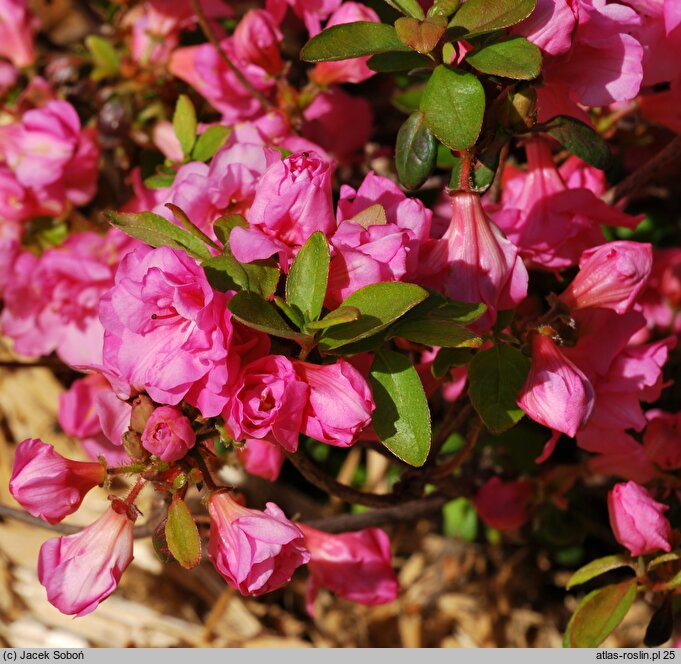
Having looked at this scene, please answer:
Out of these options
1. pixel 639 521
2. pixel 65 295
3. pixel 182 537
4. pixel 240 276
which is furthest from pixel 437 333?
pixel 65 295

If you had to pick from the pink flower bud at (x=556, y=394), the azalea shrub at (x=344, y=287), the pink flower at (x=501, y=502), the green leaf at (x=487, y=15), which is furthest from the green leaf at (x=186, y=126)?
the pink flower at (x=501, y=502)

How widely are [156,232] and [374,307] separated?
216 millimetres

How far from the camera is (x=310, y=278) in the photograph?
710 millimetres

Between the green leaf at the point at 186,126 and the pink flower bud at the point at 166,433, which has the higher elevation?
the green leaf at the point at 186,126

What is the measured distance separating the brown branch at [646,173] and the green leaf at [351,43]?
0.43m

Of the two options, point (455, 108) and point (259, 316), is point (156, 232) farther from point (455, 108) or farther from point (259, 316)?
point (455, 108)

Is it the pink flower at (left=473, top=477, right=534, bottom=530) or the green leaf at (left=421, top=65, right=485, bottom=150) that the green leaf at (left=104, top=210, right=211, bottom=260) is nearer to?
the green leaf at (left=421, top=65, right=485, bottom=150)

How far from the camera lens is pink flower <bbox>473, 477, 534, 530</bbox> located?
1.26 metres

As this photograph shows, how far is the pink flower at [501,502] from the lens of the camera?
1.26 m

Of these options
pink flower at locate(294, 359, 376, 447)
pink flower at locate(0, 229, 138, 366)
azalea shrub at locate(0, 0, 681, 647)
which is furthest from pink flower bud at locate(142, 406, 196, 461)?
pink flower at locate(0, 229, 138, 366)

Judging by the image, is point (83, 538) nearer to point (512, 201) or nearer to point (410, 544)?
point (512, 201)

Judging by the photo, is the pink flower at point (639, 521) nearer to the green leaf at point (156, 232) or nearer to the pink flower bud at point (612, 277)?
the pink flower bud at point (612, 277)

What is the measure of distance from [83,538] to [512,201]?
0.60 meters

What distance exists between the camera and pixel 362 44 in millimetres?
805
